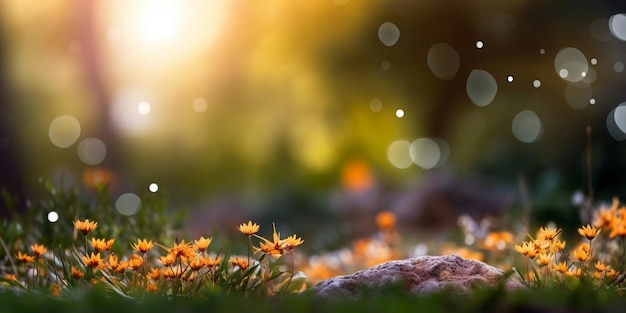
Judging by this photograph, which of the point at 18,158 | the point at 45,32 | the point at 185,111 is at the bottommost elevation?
the point at 18,158

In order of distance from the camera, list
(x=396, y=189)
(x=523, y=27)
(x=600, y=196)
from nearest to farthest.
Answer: (x=600, y=196), (x=523, y=27), (x=396, y=189)

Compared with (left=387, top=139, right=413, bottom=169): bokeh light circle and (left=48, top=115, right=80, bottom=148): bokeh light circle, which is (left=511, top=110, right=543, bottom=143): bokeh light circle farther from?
(left=48, top=115, right=80, bottom=148): bokeh light circle

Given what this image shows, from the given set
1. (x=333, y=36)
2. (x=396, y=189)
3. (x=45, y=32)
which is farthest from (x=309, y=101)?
(x=45, y=32)

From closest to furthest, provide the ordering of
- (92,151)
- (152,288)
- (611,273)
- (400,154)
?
1. (152,288)
2. (611,273)
3. (92,151)
4. (400,154)

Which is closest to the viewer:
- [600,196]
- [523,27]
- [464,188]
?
Answer: [600,196]

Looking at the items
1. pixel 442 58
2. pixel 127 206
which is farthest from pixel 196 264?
pixel 442 58

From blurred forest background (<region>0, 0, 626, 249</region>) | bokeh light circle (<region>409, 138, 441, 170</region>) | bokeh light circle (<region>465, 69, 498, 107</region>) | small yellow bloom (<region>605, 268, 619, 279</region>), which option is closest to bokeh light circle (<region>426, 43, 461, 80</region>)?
blurred forest background (<region>0, 0, 626, 249</region>)

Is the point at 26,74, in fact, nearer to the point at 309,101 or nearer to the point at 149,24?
the point at 149,24

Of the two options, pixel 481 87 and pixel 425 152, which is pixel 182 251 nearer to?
pixel 481 87
